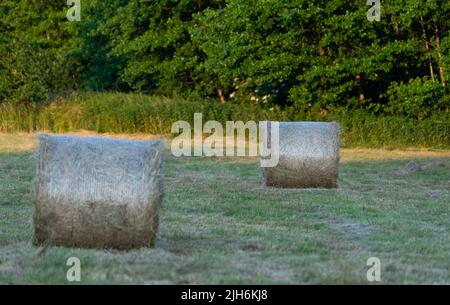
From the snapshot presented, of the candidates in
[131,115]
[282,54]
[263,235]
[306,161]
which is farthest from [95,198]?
[282,54]

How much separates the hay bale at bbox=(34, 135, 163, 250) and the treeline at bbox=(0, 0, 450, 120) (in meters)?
19.3

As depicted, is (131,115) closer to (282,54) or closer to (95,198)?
(282,54)

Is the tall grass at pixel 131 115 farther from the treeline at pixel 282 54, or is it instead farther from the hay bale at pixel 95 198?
the hay bale at pixel 95 198

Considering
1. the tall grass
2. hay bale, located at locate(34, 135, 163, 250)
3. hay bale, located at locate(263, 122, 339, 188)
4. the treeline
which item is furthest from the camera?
the tall grass

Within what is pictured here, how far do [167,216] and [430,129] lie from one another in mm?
16684

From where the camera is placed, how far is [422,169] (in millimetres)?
20172

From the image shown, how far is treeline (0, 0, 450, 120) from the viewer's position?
29.1 metres

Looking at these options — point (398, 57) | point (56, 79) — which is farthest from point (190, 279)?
point (56, 79)

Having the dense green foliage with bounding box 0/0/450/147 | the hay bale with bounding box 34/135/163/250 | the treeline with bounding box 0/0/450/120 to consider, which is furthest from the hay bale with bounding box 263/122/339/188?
the treeline with bounding box 0/0/450/120

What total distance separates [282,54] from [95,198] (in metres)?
21.3

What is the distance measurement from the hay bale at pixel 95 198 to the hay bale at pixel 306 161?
6971mm

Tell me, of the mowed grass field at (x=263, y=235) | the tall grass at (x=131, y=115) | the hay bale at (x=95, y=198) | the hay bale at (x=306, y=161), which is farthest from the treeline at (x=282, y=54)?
the hay bale at (x=95, y=198)

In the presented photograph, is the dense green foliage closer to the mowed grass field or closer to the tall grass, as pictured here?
the tall grass

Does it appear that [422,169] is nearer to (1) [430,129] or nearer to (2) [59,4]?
(1) [430,129]
